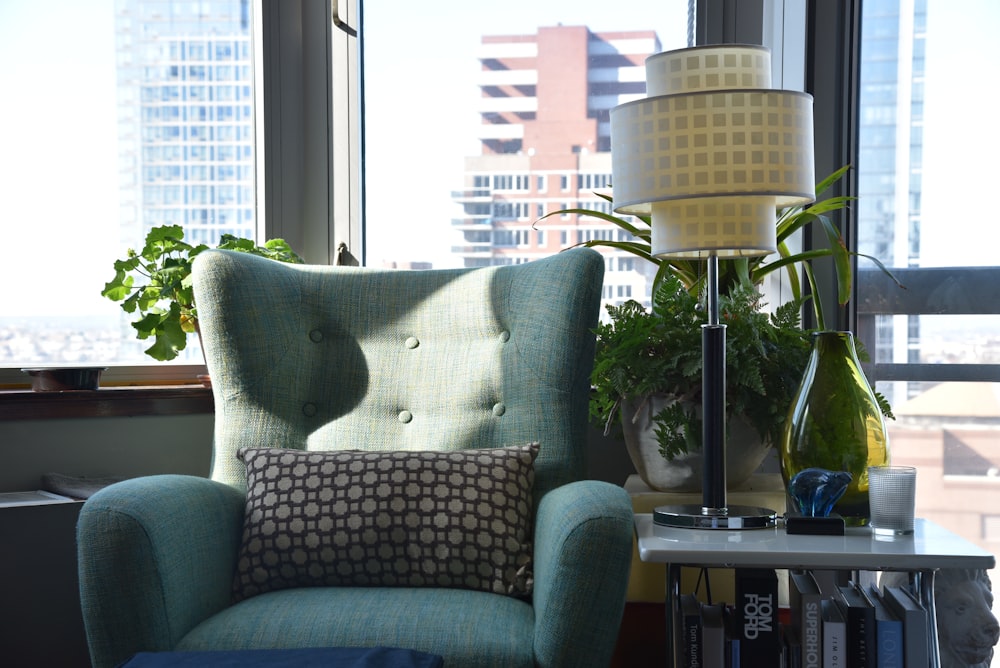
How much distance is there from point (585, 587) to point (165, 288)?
1311mm

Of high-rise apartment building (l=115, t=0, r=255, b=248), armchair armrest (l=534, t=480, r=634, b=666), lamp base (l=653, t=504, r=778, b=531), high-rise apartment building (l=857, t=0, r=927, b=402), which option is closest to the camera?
armchair armrest (l=534, t=480, r=634, b=666)

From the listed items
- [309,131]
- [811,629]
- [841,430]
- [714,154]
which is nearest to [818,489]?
[841,430]

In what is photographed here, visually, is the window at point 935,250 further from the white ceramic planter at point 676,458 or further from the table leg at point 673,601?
the table leg at point 673,601

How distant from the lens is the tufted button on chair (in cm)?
137

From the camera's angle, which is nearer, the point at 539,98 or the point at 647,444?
the point at 647,444

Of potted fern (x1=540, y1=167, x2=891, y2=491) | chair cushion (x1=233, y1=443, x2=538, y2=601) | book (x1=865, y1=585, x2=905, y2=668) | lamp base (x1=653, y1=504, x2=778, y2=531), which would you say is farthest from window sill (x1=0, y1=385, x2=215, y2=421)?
book (x1=865, y1=585, x2=905, y2=668)

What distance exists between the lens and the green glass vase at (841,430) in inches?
61.8

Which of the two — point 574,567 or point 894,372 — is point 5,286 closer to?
point 574,567

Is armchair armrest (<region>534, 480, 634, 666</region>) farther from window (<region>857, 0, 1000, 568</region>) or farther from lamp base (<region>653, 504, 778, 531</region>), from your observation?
window (<region>857, 0, 1000, 568</region>)

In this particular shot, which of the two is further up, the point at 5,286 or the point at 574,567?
the point at 5,286

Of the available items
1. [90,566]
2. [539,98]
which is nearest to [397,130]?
[539,98]

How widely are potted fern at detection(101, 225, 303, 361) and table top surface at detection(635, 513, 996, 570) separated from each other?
1.22 metres

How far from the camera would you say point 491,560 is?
1.59 m

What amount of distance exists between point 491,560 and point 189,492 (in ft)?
1.69
